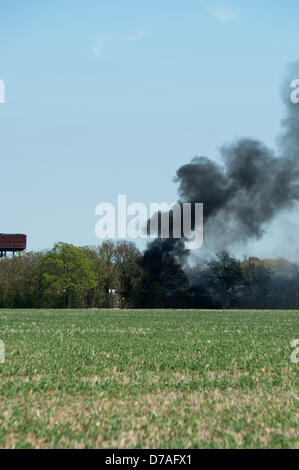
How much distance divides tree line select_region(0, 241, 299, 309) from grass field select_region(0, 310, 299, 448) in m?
67.2

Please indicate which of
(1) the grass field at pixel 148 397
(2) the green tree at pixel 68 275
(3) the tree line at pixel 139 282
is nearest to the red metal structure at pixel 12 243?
(3) the tree line at pixel 139 282

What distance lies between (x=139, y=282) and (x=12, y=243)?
1559 inches

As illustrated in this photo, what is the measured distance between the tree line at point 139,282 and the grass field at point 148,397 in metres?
67.2

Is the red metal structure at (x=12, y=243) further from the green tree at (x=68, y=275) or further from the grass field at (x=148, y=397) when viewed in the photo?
the grass field at (x=148, y=397)

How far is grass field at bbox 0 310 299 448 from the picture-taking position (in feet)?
19.1

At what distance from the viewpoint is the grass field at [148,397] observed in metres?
5.82

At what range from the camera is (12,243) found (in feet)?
370

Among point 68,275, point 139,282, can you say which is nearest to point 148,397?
point 139,282

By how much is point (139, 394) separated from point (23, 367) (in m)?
3.43

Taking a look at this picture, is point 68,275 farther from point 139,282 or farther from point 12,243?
point 12,243

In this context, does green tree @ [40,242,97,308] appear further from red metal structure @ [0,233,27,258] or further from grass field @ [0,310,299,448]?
grass field @ [0,310,299,448]

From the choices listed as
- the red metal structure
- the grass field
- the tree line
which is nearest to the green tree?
the tree line

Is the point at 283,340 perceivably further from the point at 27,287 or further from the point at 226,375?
the point at 27,287
